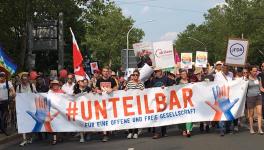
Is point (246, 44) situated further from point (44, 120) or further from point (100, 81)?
point (44, 120)

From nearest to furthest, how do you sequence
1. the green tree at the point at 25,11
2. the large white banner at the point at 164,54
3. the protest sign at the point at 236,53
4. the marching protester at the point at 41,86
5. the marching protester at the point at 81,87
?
the marching protester at the point at 81,87 → the marching protester at the point at 41,86 → the protest sign at the point at 236,53 → the large white banner at the point at 164,54 → the green tree at the point at 25,11

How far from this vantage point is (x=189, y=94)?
47.5 ft

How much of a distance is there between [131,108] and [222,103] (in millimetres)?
2316

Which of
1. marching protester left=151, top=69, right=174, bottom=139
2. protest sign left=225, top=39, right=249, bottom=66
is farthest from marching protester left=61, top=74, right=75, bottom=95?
protest sign left=225, top=39, right=249, bottom=66

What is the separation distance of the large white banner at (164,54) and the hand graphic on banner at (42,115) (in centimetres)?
415

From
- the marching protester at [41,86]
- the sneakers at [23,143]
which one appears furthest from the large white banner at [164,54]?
the sneakers at [23,143]

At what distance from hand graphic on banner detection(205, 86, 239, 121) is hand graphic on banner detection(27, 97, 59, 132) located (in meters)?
4.00

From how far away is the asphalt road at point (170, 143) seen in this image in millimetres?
12148

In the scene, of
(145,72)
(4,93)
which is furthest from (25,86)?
(145,72)

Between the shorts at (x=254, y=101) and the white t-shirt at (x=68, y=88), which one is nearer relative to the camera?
the shorts at (x=254, y=101)

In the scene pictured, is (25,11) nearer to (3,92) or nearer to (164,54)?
(164,54)

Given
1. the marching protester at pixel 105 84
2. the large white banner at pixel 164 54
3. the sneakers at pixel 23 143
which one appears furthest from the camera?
the large white banner at pixel 164 54

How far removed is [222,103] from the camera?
14.4 meters

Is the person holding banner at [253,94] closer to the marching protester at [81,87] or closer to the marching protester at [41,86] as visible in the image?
the marching protester at [81,87]
